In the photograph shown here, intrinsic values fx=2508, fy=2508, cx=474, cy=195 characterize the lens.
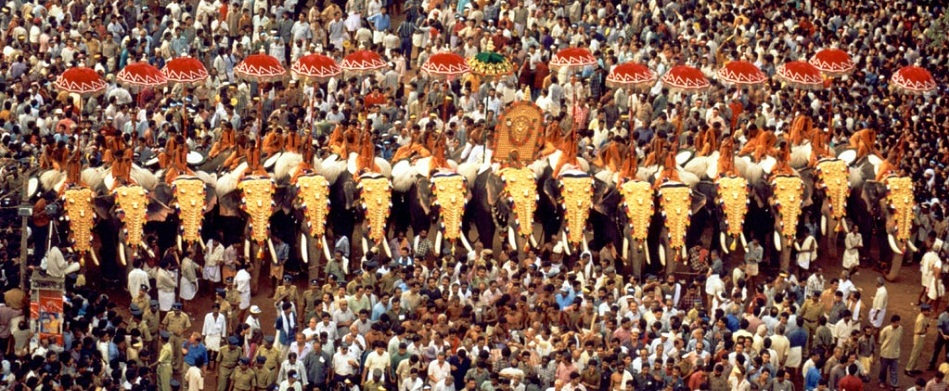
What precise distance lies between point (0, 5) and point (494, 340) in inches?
615

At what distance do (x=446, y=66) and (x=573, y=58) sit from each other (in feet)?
7.71

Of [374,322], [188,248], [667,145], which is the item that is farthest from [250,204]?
[667,145]

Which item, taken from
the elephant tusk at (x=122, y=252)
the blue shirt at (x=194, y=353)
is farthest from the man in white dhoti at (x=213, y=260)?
the blue shirt at (x=194, y=353)

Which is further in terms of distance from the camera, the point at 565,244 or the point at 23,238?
the point at 565,244

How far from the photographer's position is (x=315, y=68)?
32.0 m

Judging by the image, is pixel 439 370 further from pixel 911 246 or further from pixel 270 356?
pixel 911 246

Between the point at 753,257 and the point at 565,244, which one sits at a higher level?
the point at 753,257

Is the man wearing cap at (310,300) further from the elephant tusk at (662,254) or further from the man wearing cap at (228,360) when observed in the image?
the elephant tusk at (662,254)

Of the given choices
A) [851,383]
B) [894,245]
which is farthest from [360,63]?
[851,383]

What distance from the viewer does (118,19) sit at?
37500 mm

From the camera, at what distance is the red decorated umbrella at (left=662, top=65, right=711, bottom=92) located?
32156mm

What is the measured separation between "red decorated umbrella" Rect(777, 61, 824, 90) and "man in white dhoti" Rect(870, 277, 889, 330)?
4.63 meters

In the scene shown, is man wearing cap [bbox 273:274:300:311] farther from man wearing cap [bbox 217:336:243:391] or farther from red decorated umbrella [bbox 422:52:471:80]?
red decorated umbrella [bbox 422:52:471:80]

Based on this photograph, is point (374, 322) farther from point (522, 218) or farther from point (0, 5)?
point (0, 5)
